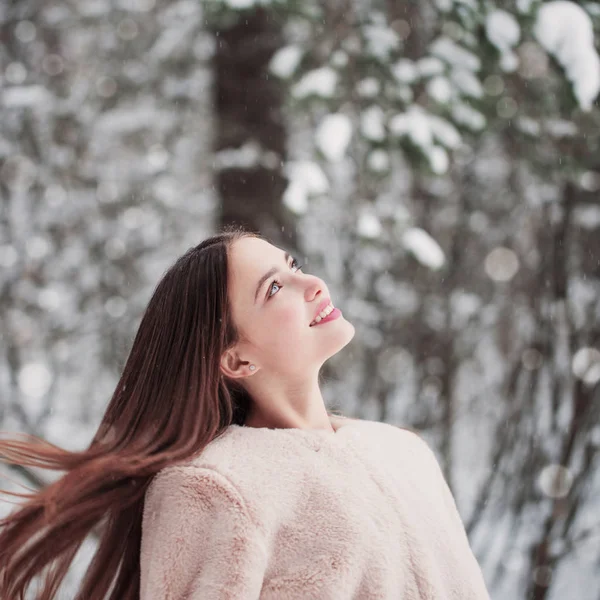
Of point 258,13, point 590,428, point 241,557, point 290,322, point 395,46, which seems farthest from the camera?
point 590,428

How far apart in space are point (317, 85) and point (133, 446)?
3.79 feet

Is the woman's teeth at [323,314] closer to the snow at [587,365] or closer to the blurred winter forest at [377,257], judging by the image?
the blurred winter forest at [377,257]

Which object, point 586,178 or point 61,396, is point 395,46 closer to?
point 586,178

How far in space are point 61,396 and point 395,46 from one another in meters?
1.92

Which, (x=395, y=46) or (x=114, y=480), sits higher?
(x=395, y=46)

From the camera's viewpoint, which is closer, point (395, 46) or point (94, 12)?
point (395, 46)

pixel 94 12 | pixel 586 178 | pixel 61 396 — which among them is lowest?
pixel 61 396

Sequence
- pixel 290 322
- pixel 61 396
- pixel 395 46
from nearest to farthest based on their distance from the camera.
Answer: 1. pixel 290 322
2. pixel 395 46
3. pixel 61 396

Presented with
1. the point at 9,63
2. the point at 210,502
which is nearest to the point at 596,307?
the point at 210,502

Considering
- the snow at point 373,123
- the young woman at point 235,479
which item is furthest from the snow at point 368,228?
the young woman at point 235,479

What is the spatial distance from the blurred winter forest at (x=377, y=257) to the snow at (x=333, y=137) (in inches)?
23.5

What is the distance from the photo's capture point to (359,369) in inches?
117

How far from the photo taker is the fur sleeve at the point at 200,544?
1104 millimetres

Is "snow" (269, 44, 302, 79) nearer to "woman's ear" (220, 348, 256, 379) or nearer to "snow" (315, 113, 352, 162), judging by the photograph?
"snow" (315, 113, 352, 162)
